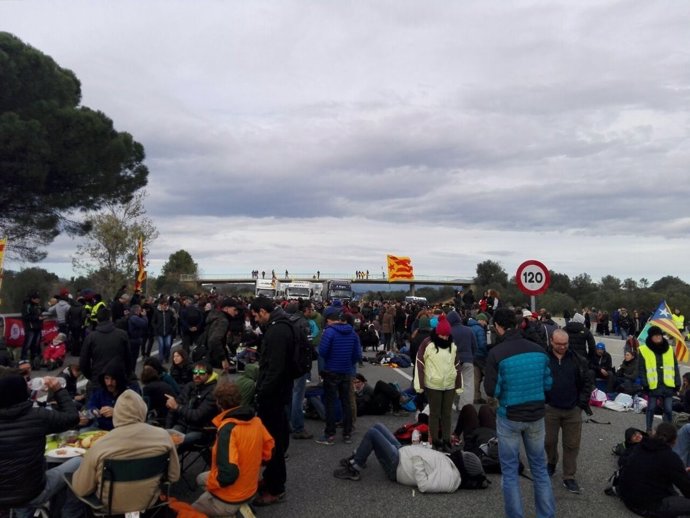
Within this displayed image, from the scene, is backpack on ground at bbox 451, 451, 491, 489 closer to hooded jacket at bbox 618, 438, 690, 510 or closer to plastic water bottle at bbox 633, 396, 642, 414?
hooded jacket at bbox 618, 438, 690, 510

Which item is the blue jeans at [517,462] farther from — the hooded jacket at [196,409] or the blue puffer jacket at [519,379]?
the hooded jacket at [196,409]

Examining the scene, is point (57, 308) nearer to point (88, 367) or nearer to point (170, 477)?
point (88, 367)

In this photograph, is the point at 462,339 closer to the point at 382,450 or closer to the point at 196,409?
the point at 382,450

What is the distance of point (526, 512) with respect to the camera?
5.52 metres

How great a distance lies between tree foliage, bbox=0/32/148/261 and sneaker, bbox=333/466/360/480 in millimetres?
17013

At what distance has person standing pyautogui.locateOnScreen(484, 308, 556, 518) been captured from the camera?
4941 mm

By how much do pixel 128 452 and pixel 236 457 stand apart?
84 cm

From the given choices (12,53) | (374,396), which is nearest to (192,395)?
(374,396)

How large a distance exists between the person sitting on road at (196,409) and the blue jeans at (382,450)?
165 cm

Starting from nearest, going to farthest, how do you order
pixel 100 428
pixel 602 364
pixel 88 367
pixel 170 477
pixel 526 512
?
pixel 170 477
pixel 526 512
pixel 100 428
pixel 88 367
pixel 602 364

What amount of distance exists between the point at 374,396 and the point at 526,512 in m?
4.24

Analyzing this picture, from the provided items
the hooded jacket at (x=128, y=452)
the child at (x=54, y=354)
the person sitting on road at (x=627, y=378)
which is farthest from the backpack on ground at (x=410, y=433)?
the child at (x=54, y=354)

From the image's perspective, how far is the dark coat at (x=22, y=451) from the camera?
4.10 m

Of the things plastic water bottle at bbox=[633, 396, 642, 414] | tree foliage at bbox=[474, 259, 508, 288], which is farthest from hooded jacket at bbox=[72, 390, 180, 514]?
tree foliage at bbox=[474, 259, 508, 288]
